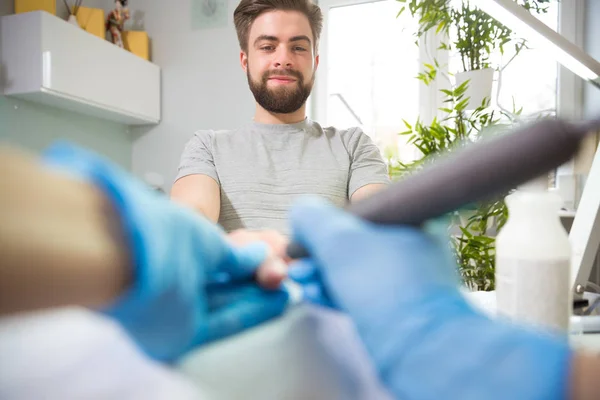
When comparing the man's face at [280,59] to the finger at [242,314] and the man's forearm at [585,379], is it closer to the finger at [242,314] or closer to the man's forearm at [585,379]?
the finger at [242,314]

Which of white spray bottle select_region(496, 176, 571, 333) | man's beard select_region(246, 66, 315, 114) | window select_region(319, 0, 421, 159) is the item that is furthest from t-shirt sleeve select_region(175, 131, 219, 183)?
window select_region(319, 0, 421, 159)

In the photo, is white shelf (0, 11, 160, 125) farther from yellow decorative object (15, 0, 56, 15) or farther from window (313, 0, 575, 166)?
window (313, 0, 575, 166)

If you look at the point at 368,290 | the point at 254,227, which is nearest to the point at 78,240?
the point at 368,290

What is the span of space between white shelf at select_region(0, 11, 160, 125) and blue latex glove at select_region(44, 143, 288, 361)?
1.63 metres

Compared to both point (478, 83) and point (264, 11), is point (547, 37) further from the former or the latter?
point (478, 83)

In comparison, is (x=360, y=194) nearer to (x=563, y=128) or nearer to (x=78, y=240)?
(x=563, y=128)

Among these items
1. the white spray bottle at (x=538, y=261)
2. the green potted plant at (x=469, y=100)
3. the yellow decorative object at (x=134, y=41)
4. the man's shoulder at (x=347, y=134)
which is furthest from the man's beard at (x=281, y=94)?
the yellow decorative object at (x=134, y=41)

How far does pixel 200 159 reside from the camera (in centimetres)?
112

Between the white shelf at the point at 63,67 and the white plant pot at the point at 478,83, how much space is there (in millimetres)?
1485

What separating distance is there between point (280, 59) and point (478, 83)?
81cm

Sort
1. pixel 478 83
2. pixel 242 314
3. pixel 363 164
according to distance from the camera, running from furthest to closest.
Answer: pixel 478 83 < pixel 363 164 < pixel 242 314

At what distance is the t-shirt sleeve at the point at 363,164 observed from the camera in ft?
3.73

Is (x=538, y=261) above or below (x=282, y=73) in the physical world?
below

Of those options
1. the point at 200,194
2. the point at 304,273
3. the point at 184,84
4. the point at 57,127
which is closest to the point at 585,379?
the point at 304,273
